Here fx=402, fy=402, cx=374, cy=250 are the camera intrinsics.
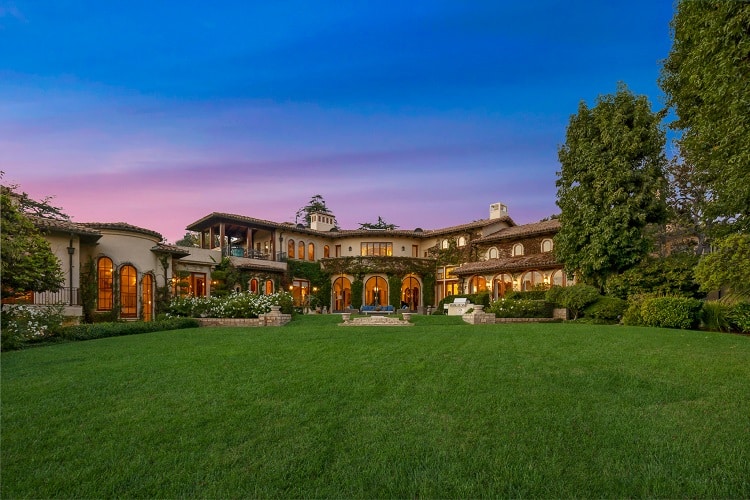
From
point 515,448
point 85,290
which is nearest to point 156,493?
point 515,448

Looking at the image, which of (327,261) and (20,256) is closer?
(20,256)

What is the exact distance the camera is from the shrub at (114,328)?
13236mm

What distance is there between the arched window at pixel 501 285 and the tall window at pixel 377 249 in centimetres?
978

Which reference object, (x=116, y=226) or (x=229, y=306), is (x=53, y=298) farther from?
(x=229, y=306)

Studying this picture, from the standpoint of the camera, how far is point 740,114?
8977 millimetres

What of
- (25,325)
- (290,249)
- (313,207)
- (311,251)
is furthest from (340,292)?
(25,325)

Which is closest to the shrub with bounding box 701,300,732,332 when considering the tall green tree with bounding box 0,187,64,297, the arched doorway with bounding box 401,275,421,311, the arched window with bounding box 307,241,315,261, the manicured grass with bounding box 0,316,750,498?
the manicured grass with bounding box 0,316,750,498

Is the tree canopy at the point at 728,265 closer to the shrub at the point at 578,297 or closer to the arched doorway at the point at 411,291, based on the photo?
the shrub at the point at 578,297

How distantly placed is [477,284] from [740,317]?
17385 mm

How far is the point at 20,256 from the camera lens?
1167 centimetres

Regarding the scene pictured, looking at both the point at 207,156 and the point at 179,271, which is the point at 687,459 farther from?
the point at 179,271

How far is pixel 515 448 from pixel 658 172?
2127 cm

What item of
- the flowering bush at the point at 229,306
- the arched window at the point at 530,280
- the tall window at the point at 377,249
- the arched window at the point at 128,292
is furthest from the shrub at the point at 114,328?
the arched window at the point at 530,280

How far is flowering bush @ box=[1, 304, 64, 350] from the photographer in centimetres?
1085
